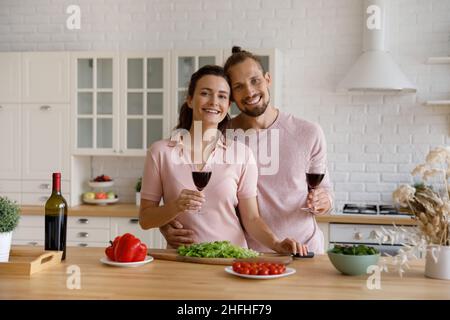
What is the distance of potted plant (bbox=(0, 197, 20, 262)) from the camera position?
7.32 ft

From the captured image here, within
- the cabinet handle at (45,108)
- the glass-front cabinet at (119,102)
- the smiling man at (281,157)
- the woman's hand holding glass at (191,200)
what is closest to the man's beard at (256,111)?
the smiling man at (281,157)

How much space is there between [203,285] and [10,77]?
158 inches

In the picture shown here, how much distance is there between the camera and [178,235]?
2.68 m

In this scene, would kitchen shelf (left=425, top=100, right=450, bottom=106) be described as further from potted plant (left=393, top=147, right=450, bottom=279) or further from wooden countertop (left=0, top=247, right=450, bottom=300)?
potted plant (left=393, top=147, right=450, bottom=279)

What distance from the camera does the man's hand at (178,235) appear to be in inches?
105

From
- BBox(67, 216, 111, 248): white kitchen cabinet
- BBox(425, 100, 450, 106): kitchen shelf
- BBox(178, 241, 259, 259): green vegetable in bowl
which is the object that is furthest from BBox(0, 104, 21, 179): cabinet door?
BBox(425, 100, 450, 106): kitchen shelf

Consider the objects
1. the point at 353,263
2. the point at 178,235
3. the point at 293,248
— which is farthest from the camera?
the point at 178,235

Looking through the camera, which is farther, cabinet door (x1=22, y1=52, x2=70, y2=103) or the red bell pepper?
cabinet door (x1=22, y1=52, x2=70, y2=103)

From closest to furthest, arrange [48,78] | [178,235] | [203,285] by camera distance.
A: 1. [203,285]
2. [178,235]
3. [48,78]

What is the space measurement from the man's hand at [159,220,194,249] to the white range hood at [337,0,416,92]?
8.87 feet

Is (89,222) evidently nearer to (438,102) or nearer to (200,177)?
(200,177)

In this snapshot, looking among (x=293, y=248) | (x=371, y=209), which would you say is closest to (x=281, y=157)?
(x=293, y=248)

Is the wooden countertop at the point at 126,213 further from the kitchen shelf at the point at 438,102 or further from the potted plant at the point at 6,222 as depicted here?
the potted plant at the point at 6,222
